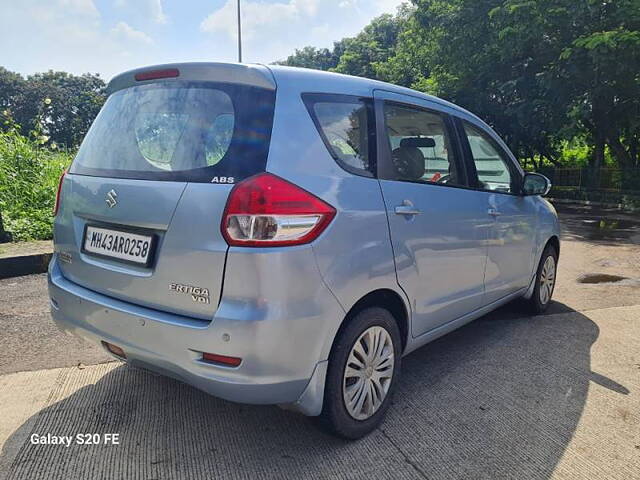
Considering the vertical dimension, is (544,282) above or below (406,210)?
below

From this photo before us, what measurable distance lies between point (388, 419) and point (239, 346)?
1.18m

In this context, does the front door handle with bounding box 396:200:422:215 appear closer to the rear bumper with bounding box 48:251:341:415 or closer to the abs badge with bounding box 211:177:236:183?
the rear bumper with bounding box 48:251:341:415

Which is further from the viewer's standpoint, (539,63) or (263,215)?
(539,63)

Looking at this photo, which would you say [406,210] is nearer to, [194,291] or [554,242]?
[194,291]

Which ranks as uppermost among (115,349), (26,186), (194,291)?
(26,186)

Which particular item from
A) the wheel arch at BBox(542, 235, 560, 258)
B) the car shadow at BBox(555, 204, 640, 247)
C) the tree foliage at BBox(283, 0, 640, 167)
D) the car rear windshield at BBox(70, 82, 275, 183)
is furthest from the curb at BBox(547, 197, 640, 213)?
the car rear windshield at BBox(70, 82, 275, 183)

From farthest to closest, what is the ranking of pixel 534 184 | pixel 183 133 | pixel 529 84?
1. pixel 529 84
2. pixel 534 184
3. pixel 183 133

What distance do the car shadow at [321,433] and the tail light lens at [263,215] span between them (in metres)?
1.11

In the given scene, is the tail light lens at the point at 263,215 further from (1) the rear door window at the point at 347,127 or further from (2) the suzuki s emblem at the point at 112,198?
(2) the suzuki s emblem at the point at 112,198

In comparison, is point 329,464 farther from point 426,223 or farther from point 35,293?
point 35,293

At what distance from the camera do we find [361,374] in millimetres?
2510

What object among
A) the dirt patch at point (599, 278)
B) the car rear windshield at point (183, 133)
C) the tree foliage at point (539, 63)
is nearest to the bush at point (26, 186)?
the car rear windshield at point (183, 133)

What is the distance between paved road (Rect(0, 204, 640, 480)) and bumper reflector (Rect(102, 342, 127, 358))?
453 mm

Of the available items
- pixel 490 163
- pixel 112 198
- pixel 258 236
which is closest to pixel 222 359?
pixel 258 236
